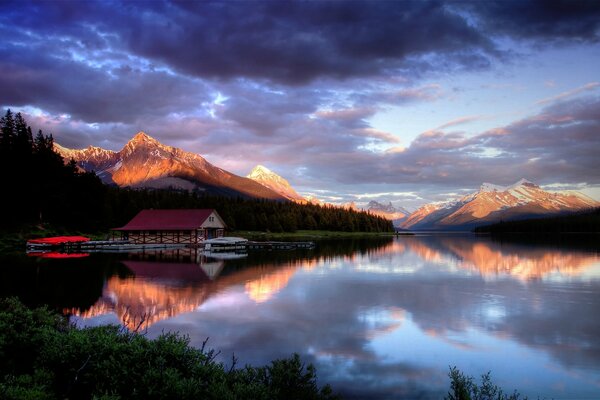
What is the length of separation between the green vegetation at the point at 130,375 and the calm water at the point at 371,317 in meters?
4.14

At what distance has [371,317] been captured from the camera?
25.5m

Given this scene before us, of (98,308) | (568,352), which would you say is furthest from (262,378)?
(98,308)

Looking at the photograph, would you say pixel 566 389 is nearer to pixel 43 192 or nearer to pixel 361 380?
pixel 361 380

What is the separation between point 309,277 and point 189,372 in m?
33.4

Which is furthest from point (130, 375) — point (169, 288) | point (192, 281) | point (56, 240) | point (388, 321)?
point (56, 240)

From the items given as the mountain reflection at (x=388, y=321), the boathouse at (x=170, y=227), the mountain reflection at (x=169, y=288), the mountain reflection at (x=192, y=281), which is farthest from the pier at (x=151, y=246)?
the mountain reflection at (x=388, y=321)

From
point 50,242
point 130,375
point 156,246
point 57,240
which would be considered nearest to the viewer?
point 130,375

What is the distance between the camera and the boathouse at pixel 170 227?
9169 centimetres

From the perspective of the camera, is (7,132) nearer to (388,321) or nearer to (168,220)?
(168,220)

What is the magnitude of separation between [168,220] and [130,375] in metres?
86.0

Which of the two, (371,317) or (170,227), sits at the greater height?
(170,227)

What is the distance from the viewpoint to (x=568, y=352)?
19.0 metres

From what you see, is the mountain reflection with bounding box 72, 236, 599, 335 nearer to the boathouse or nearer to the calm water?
the calm water

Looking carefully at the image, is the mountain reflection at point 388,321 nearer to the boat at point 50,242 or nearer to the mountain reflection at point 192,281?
the mountain reflection at point 192,281
